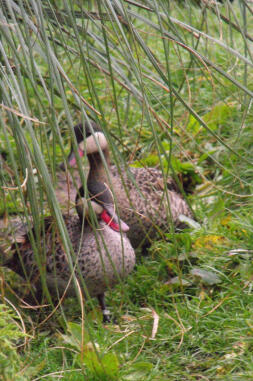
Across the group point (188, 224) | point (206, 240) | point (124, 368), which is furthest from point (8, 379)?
point (188, 224)

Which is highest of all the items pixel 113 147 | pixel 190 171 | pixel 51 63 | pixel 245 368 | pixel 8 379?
pixel 51 63

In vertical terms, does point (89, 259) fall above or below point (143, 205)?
above

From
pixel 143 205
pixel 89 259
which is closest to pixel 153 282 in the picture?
pixel 89 259

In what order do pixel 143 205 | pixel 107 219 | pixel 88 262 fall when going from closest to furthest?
1. pixel 88 262
2. pixel 107 219
3. pixel 143 205

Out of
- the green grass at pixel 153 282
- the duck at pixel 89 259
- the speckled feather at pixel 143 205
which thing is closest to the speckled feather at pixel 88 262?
the duck at pixel 89 259

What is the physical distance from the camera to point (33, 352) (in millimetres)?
2584

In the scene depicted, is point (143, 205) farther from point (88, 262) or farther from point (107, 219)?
point (88, 262)

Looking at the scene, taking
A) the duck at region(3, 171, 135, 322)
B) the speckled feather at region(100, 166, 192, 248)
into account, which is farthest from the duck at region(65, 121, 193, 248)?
the duck at region(3, 171, 135, 322)

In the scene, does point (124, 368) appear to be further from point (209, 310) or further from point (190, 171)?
point (190, 171)

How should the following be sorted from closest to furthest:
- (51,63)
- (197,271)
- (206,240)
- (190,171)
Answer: (51,63) → (197,271) → (206,240) → (190,171)

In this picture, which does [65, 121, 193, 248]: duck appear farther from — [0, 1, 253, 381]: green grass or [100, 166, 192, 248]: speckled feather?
[0, 1, 253, 381]: green grass

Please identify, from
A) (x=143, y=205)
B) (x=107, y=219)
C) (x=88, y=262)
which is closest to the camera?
(x=88, y=262)

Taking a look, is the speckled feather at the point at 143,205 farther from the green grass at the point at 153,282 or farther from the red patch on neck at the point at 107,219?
the red patch on neck at the point at 107,219

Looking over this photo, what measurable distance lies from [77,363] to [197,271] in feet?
2.51
